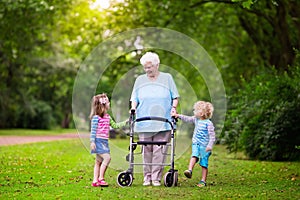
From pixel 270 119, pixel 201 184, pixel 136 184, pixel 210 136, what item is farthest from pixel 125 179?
pixel 270 119

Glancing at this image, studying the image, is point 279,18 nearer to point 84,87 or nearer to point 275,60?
Answer: point 275,60

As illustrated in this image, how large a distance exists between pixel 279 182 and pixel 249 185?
844mm

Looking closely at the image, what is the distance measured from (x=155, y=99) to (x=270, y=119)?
742cm

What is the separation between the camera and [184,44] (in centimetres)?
1878

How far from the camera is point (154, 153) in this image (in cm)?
966

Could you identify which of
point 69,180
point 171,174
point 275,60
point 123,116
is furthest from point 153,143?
point 275,60

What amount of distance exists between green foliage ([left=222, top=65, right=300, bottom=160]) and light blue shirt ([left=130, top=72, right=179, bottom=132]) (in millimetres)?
6012

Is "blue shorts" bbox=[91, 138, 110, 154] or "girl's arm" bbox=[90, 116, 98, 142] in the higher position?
"girl's arm" bbox=[90, 116, 98, 142]

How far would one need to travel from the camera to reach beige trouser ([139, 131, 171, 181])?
962 cm

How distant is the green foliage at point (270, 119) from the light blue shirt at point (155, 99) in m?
6.01

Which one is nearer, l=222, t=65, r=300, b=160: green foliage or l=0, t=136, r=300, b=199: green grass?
l=0, t=136, r=300, b=199: green grass

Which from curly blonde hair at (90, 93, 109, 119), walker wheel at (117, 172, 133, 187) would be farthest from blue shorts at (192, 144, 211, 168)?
curly blonde hair at (90, 93, 109, 119)

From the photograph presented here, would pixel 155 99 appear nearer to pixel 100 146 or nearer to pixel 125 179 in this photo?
pixel 100 146

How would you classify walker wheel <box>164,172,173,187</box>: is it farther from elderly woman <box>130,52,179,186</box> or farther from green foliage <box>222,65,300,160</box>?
green foliage <box>222,65,300,160</box>
